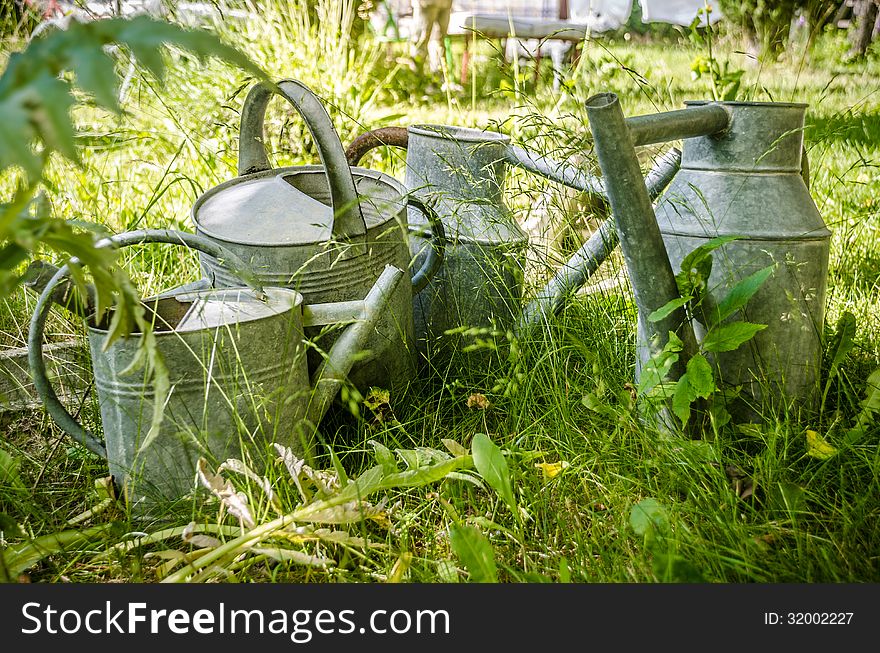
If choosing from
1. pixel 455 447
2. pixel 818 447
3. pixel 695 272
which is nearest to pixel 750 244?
pixel 695 272

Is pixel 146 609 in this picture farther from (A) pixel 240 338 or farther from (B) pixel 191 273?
(B) pixel 191 273

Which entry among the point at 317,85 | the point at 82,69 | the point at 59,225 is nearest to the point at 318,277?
the point at 59,225

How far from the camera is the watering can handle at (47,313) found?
1307mm

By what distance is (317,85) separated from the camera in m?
3.27

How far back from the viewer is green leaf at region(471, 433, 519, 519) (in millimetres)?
1185

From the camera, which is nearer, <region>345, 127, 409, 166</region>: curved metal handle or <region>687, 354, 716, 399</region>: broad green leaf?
<region>687, 354, 716, 399</region>: broad green leaf

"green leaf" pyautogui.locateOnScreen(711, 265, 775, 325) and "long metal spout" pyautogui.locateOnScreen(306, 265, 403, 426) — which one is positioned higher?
"green leaf" pyautogui.locateOnScreen(711, 265, 775, 325)

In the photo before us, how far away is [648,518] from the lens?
114 cm

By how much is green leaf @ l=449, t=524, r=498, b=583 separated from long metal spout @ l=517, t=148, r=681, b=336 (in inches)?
26.4

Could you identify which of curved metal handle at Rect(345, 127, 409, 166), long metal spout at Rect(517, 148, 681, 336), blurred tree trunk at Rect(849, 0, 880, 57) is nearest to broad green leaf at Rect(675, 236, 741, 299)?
long metal spout at Rect(517, 148, 681, 336)

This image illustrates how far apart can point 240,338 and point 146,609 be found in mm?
514

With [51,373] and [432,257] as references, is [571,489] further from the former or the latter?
[51,373]

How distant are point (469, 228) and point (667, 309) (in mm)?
706

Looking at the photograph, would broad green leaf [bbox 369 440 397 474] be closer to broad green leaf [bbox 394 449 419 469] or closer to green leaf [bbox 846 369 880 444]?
broad green leaf [bbox 394 449 419 469]
